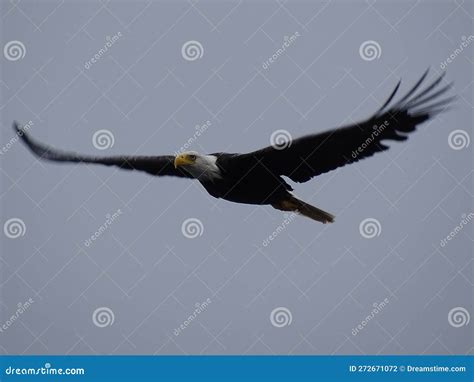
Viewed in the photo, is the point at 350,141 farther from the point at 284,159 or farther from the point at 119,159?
the point at 119,159

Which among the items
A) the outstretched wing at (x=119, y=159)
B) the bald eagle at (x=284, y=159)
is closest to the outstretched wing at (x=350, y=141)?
the bald eagle at (x=284, y=159)

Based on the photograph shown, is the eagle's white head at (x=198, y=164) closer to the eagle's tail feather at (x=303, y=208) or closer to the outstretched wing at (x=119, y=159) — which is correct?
the outstretched wing at (x=119, y=159)

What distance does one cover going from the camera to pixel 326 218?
8.91 metres

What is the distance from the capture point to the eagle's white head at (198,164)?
866 centimetres

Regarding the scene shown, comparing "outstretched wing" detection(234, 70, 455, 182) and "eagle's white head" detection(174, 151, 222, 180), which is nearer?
"outstretched wing" detection(234, 70, 455, 182)

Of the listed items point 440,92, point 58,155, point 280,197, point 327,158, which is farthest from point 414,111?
point 58,155

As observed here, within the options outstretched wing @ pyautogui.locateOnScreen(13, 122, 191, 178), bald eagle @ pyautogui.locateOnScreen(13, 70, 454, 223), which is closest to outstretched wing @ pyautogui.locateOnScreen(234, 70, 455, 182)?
bald eagle @ pyautogui.locateOnScreen(13, 70, 454, 223)

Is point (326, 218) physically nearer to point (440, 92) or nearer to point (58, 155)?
point (440, 92)

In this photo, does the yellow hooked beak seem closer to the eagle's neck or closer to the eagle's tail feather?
the eagle's neck

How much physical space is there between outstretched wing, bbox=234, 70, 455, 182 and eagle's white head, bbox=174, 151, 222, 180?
523 millimetres

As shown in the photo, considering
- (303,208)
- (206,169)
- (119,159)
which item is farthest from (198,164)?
(303,208)

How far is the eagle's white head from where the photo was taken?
28.4 feet

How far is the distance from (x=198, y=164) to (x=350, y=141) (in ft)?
5.55

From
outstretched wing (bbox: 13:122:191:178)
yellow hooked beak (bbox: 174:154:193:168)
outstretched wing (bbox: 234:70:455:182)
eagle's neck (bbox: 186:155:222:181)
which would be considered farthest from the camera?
outstretched wing (bbox: 13:122:191:178)
